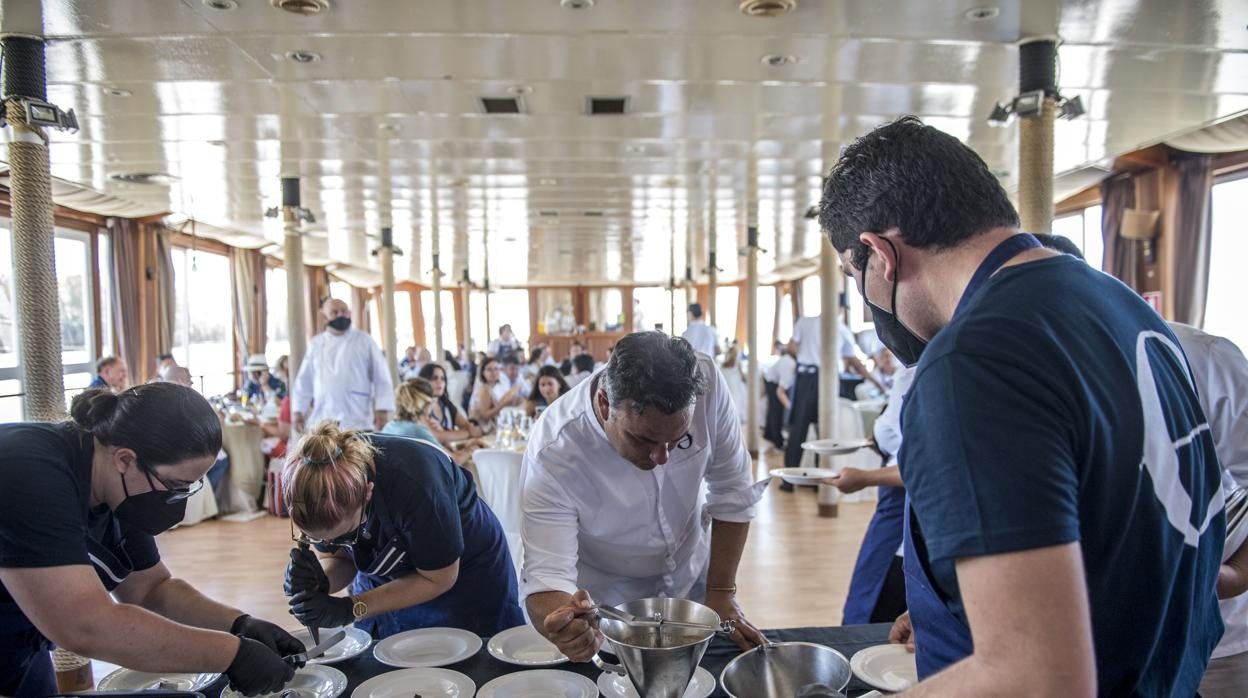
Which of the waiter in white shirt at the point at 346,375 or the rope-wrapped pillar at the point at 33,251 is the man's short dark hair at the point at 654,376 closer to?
the rope-wrapped pillar at the point at 33,251

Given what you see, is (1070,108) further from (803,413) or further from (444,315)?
(444,315)

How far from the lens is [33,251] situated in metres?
2.90

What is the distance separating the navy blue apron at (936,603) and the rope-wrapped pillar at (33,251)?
10.3 ft

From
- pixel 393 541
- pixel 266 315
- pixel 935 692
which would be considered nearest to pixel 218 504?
pixel 393 541

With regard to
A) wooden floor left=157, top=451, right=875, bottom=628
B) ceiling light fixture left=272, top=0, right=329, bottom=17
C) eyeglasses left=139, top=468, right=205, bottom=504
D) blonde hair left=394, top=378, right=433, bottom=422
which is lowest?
wooden floor left=157, top=451, right=875, bottom=628

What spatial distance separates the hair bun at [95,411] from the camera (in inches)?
55.1

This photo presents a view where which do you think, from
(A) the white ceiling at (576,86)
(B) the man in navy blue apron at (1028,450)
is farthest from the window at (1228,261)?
(B) the man in navy blue apron at (1028,450)

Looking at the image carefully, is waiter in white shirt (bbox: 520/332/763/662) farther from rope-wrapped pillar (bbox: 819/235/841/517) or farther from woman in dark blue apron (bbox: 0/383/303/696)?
rope-wrapped pillar (bbox: 819/235/841/517)

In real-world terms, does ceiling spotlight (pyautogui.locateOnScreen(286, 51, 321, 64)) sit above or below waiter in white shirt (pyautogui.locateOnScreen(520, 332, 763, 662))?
above

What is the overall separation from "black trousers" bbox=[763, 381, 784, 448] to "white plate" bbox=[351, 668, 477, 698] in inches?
300

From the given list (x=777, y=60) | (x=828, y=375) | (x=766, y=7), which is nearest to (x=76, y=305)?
(x=828, y=375)

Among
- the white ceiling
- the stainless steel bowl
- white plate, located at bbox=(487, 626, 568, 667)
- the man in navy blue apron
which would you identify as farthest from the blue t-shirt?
the white ceiling

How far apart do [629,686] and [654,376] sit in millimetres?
555

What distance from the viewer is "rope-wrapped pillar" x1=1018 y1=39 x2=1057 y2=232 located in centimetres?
330
